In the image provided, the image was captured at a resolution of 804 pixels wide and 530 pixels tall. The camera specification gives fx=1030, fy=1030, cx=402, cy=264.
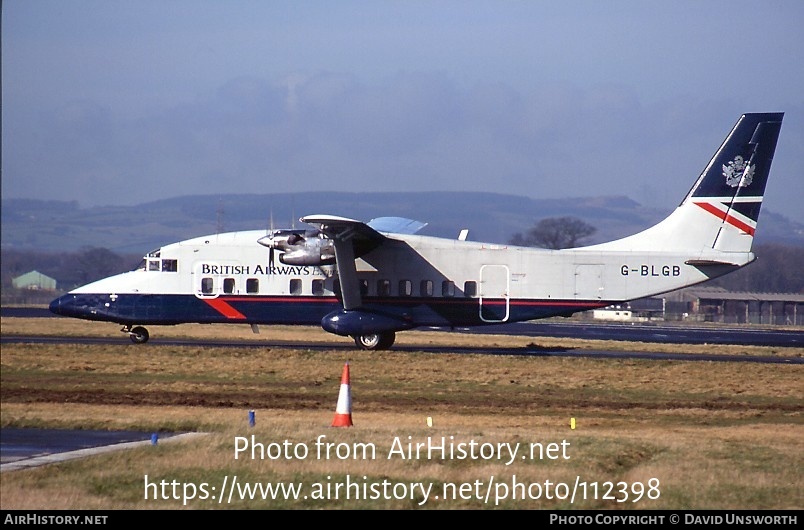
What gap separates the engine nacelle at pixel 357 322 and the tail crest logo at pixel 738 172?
12.3 m

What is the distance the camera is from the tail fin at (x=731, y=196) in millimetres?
34469

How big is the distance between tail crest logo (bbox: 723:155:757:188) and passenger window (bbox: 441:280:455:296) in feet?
32.6

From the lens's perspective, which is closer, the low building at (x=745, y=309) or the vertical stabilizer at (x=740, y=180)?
the vertical stabilizer at (x=740, y=180)

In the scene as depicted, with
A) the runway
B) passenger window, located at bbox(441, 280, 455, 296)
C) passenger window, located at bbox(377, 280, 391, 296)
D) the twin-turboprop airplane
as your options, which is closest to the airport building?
the runway

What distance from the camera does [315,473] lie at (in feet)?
48.2

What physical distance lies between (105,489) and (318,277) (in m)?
22.7

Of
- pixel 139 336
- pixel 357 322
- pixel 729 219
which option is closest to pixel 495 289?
pixel 357 322

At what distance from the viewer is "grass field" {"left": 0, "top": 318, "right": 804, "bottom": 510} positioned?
13758 mm

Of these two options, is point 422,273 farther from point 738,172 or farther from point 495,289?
point 738,172

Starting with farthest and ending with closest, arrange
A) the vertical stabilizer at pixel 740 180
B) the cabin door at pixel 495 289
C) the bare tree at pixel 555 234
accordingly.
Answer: the bare tree at pixel 555 234 < the cabin door at pixel 495 289 < the vertical stabilizer at pixel 740 180

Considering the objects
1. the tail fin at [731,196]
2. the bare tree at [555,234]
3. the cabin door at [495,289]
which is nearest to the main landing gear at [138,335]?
Answer: the cabin door at [495,289]

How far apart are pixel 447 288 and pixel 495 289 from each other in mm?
1660

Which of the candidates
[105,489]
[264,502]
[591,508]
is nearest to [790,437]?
[591,508]

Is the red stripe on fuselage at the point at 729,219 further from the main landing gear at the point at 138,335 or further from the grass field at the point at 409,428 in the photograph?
the main landing gear at the point at 138,335
